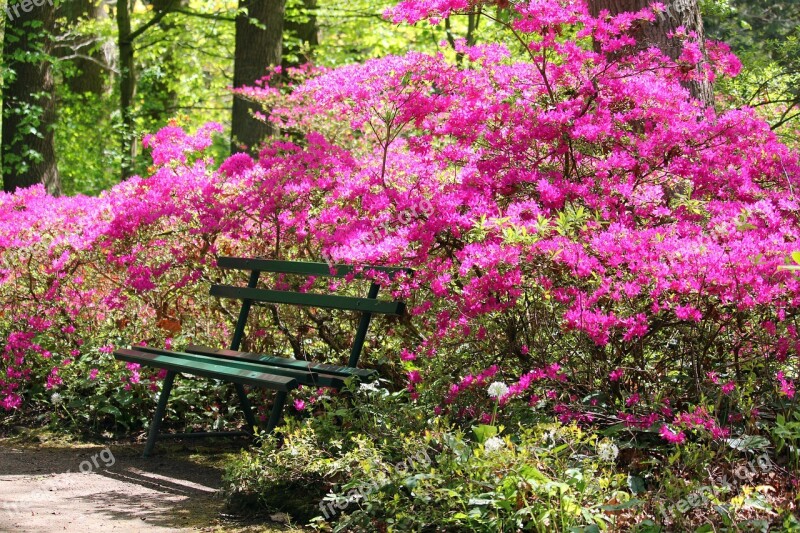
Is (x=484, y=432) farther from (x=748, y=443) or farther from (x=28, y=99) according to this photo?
(x=28, y=99)

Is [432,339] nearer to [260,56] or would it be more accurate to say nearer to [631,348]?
[631,348]

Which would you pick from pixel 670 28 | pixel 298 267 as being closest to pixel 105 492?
pixel 298 267

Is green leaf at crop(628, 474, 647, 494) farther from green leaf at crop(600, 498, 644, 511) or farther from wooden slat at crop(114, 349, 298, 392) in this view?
wooden slat at crop(114, 349, 298, 392)

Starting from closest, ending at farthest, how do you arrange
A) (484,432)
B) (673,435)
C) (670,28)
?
→ 1. (673,435)
2. (484,432)
3. (670,28)

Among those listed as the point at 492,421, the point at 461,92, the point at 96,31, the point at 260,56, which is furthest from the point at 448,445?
the point at 96,31

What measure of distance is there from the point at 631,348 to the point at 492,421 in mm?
717

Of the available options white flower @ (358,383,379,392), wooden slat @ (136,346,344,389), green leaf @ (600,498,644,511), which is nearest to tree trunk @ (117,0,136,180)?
wooden slat @ (136,346,344,389)

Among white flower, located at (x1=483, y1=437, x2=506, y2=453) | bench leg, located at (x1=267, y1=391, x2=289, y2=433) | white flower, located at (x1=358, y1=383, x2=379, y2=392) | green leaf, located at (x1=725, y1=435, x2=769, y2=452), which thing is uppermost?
green leaf, located at (x1=725, y1=435, x2=769, y2=452)

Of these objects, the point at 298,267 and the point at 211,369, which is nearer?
the point at 211,369

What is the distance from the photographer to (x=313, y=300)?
5.64 m

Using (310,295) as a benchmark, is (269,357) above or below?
below

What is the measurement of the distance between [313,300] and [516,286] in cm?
162

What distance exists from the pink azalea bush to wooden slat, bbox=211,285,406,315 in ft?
0.51

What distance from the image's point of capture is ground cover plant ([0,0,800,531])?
3.90 meters
